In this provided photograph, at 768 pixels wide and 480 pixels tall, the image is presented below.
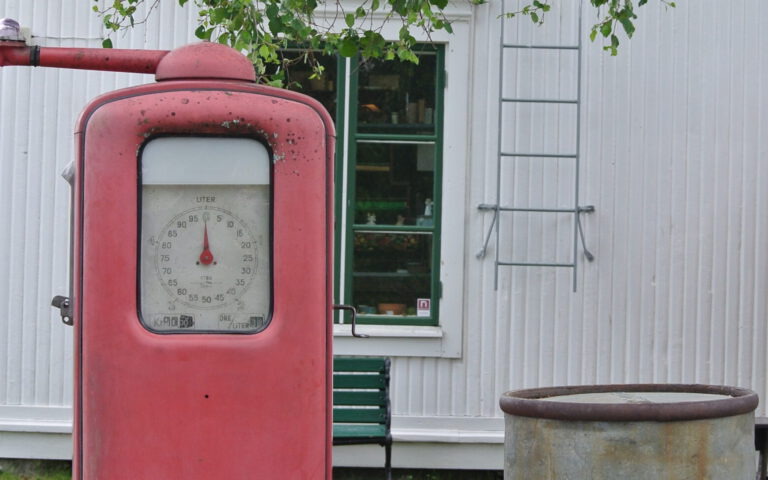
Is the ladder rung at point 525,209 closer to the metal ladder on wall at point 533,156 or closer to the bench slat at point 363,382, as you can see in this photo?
the metal ladder on wall at point 533,156

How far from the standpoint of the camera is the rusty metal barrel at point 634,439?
4336 millimetres

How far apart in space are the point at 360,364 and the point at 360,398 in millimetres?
212

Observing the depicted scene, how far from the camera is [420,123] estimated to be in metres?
8.05

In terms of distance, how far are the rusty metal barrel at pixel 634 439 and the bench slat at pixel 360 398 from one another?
2944 millimetres

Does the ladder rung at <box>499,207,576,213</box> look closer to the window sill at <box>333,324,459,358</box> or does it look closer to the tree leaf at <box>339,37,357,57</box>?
the window sill at <box>333,324,459,358</box>

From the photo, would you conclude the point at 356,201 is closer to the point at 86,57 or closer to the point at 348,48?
the point at 348,48

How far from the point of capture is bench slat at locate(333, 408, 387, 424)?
7520 mm

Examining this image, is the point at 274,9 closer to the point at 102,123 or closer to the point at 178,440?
the point at 102,123

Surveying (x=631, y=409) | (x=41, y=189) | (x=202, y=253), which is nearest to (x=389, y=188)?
(x=41, y=189)

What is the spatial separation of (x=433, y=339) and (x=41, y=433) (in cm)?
261

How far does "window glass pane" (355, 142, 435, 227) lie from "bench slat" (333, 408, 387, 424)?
126cm

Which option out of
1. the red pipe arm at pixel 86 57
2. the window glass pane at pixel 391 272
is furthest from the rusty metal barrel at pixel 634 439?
the window glass pane at pixel 391 272

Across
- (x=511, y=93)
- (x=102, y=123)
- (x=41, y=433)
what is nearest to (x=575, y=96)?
(x=511, y=93)

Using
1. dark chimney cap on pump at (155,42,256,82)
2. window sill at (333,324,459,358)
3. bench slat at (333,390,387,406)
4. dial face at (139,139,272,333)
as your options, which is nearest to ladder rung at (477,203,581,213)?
window sill at (333,324,459,358)
